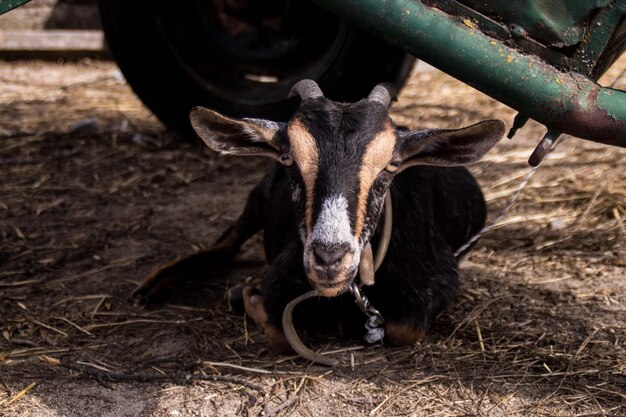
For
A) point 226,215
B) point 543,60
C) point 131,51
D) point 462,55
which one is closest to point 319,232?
point 462,55

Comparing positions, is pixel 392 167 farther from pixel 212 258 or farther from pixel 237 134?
pixel 212 258

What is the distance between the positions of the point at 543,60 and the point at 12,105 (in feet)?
16.7

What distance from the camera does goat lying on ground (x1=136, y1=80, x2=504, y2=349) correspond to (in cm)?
337

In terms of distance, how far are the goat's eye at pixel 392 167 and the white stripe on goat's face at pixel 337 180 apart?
0.02 meters

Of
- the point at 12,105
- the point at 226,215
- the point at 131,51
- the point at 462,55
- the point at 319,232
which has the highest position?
the point at 462,55

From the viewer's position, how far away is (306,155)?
3506 millimetres

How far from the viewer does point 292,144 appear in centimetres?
357

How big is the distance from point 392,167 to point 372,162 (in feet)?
0.38

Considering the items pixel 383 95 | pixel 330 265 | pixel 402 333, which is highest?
pixel 383 95

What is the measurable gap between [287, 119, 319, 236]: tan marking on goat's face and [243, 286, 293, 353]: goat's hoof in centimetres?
62

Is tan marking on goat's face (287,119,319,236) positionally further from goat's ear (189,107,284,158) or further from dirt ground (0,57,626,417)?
dirt ground (0,57,626,417)

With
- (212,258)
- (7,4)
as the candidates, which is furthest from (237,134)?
(212,258)

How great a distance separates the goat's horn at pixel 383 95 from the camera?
374 centimetres

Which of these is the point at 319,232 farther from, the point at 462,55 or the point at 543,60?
the point at 543,60
